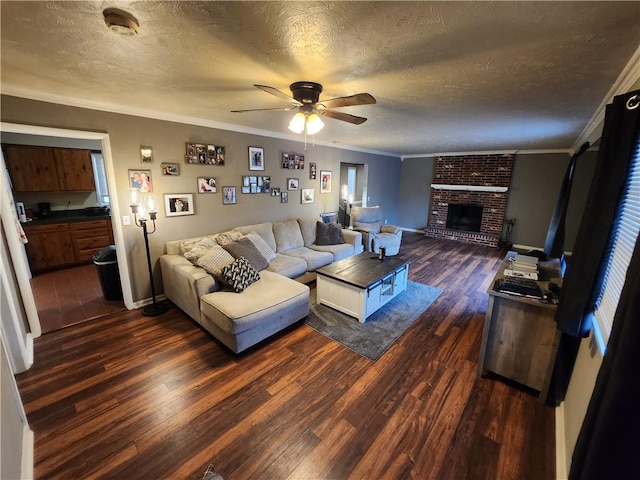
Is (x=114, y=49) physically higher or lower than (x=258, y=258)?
higher

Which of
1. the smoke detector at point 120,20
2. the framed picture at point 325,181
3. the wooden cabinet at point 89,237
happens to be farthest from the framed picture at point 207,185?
the wooden cabinet at point 89,237

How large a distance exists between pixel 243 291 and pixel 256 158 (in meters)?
2.44

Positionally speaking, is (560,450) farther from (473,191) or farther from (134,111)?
(473,191)

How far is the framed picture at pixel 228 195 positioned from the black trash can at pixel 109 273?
5.28 feet

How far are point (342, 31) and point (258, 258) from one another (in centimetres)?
263

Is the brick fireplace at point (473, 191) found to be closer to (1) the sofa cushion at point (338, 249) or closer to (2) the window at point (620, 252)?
(1) the sofa cushion at point (338, 249)

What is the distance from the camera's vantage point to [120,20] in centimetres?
125

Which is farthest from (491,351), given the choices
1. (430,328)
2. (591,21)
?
(591,21)

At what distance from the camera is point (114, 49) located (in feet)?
5.30

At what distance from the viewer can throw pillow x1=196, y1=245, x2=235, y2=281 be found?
2902mm

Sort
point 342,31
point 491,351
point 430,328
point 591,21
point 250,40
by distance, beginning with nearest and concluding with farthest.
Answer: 1. point 591,21
2. point 342,31
3. point 250,40
4. point 491,351
5. point 430,328

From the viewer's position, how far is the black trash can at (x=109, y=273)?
11.3ft

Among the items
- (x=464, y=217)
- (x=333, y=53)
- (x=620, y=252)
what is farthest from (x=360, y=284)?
(x=464, y=217)

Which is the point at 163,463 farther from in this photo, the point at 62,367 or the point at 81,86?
the point at 81,86
